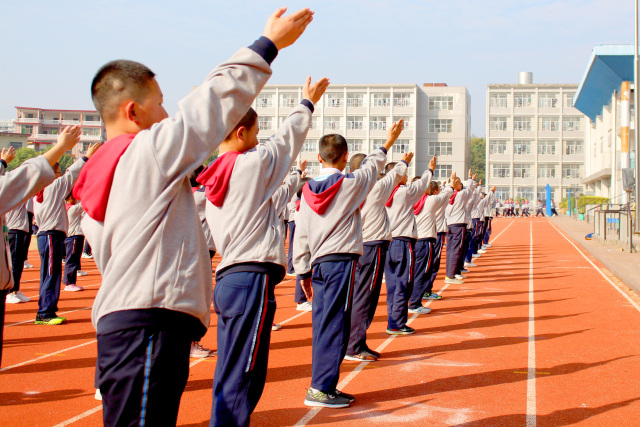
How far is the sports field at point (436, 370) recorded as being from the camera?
482 cm

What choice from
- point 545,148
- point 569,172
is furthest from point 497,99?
point 569,172

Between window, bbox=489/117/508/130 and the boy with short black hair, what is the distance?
77.3 m

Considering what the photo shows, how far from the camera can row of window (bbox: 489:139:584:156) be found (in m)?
78.1

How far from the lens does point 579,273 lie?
598 inches

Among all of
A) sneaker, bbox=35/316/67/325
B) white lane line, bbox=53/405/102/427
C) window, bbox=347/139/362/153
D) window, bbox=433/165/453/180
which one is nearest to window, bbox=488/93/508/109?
window, bbox=433/165/453/180

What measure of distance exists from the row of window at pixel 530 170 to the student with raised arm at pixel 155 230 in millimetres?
80055

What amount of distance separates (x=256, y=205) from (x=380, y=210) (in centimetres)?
352

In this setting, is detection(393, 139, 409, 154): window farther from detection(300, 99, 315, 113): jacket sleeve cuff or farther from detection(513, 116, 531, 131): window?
detection(300, 99, 315, 113): jacket sleeve cuff

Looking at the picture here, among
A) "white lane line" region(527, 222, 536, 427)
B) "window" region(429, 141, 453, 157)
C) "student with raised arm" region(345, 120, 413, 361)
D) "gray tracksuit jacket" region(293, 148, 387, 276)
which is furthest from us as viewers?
"window" region(429, 141, 453, 157)

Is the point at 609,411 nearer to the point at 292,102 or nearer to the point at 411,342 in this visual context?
the point at 411,342

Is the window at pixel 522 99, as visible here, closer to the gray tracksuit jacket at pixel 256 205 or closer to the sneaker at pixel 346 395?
the sneaker at pixel 346 395

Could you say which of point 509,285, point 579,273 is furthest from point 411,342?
point 579,273

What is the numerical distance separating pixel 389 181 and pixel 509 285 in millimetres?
7416

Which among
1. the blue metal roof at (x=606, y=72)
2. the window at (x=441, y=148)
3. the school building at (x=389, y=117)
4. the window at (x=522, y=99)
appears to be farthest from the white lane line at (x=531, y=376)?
the window at (x=522, y=99)
